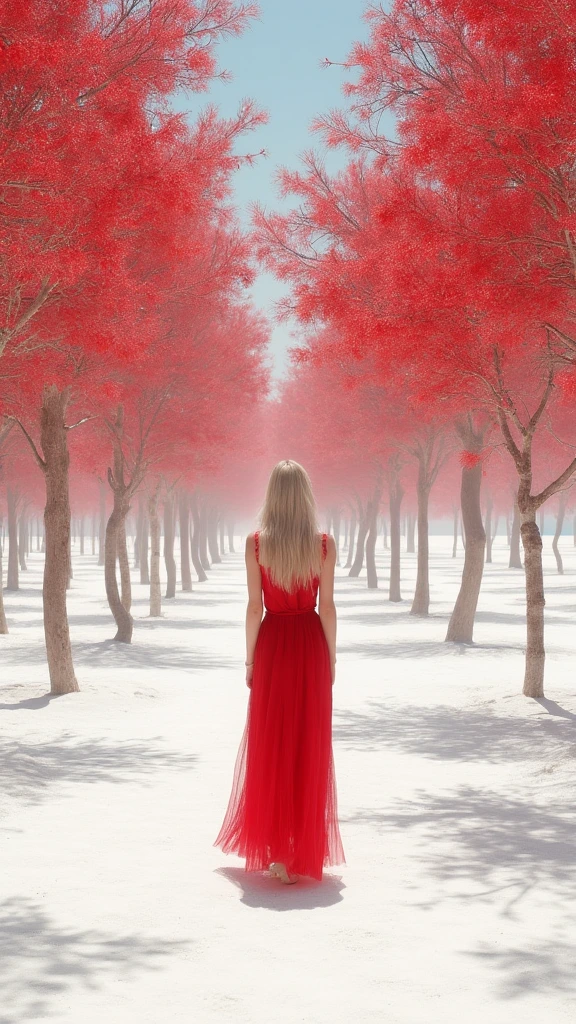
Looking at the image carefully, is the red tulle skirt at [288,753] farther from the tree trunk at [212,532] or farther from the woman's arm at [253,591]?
the tree trunk at [212,532]

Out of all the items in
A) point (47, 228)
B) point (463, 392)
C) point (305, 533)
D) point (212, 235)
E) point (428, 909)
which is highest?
point (212, 235)

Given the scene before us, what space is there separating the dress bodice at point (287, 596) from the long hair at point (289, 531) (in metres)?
0.04

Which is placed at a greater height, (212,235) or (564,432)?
(212,235)

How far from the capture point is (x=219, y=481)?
51156 millimetres

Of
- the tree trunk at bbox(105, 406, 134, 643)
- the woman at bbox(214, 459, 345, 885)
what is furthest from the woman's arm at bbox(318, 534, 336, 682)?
the tree trunk at bbox(105, 406, 134, 643)

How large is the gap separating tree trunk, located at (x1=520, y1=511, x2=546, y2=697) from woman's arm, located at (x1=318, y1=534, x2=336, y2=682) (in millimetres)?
6874

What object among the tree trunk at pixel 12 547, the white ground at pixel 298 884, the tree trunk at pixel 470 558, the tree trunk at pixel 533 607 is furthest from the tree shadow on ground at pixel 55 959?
the tree trunk at pixel 12 547

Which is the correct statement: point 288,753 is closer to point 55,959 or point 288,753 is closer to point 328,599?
point 328,599

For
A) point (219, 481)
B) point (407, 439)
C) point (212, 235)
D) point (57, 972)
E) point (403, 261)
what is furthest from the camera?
point (219, 481)

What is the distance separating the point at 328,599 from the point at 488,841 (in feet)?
7.11

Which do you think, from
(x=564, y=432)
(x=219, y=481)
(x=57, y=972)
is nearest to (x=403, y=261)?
(x=57, y=972)

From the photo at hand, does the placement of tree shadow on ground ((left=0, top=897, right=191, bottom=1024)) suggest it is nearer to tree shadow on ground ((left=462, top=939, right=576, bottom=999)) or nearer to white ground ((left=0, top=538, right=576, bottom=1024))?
white ground ((left=0, top=538, right=576, bottom=1024))

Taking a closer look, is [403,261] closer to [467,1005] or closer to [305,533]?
[305,533]

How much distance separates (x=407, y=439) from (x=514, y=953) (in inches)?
916
